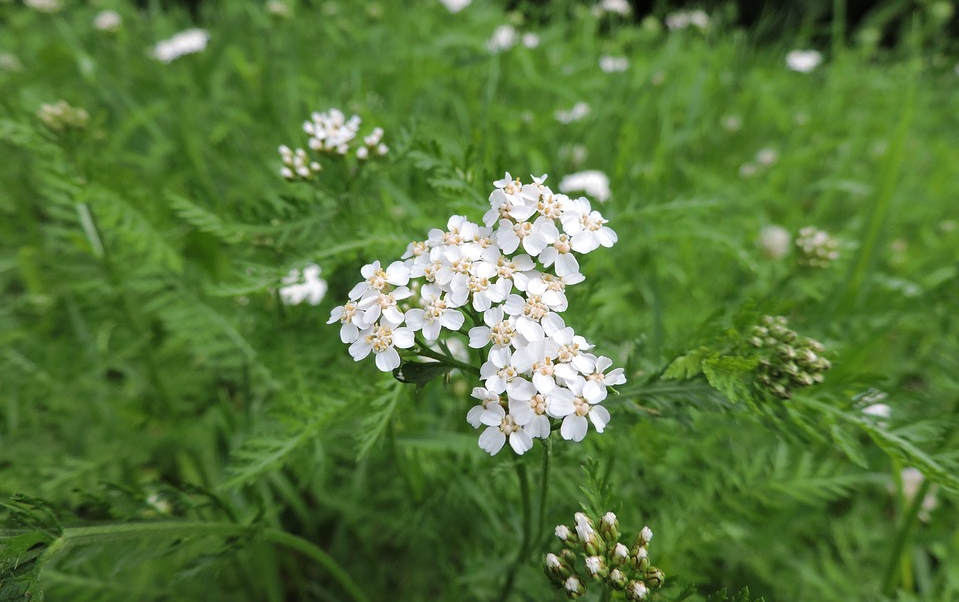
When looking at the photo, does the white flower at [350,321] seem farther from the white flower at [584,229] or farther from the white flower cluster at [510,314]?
the white flower at [584,229]

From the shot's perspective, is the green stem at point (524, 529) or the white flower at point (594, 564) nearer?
the white flower at point (594, 564)

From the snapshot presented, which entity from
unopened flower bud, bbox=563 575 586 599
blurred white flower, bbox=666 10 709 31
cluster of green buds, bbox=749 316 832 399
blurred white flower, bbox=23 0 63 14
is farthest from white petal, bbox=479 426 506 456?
blurred white flower, bbox=23 0 63 14

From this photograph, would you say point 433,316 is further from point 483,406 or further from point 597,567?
point 597,567

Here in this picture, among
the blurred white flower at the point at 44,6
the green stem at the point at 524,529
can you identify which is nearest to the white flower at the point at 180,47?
the blurred white flower at the point at 44,6

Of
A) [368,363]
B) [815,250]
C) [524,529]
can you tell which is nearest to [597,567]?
[524,529]

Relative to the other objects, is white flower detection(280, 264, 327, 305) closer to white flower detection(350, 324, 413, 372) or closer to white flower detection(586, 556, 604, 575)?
white flower detection(350, 324, 413, 372)

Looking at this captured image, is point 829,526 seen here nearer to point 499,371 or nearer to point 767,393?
point 767,393
